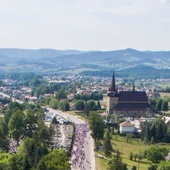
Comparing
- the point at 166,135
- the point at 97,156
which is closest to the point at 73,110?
the point at 166,135

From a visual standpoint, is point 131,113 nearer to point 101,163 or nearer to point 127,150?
point 127,150

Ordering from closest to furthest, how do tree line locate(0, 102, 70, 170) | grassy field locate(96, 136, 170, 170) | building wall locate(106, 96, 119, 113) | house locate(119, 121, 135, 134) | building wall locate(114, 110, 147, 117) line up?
tree line locate(0, 102, 70, 170), grassy field locate(96, 136, 170, 170), house locate(119, 121, 135, 134), building wall locate(114, 110, 147, 117), building wall locate(106, 96, 119, 113)

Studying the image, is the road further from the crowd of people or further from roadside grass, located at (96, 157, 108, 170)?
roadside grass, located at (96, 157, 108, 170)

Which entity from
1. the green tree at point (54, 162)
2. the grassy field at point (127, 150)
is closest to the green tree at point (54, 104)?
the grassy field at point (127, 150)

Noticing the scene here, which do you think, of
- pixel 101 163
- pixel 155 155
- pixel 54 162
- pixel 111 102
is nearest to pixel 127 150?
pixel 155 155

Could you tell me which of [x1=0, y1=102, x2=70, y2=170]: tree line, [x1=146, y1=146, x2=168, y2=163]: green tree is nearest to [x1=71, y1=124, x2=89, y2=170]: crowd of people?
[x1=0, y1=102, x2=70, y2=170]: tree line
